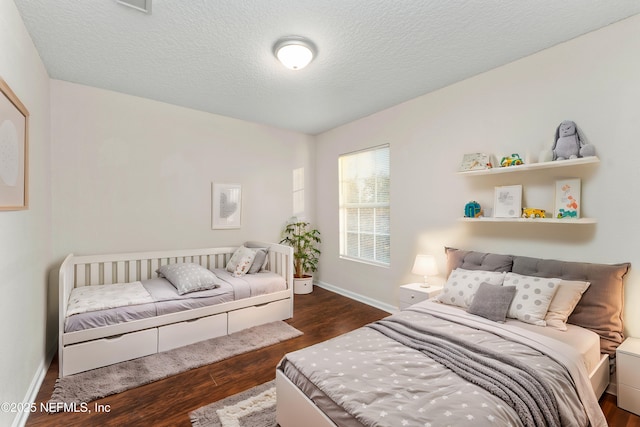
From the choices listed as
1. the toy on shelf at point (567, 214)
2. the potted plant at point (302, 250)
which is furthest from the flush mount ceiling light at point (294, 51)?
the potted plant at point (302, 250)

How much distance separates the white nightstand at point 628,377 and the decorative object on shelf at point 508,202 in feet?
3.61

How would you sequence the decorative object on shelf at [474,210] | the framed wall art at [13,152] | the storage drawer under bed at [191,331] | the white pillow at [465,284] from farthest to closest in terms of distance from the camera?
the decorative object on shelf at [474,210] → the storage drawer under bed at [191,331] → the white pillow at [465,284] → the framed wall art at [13,152]

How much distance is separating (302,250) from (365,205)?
1.26m

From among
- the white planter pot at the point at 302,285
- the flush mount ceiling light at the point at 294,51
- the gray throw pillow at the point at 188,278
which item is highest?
the flush mount ceiling light at the point at 294,51

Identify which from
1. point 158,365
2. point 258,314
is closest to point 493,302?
point 258,314

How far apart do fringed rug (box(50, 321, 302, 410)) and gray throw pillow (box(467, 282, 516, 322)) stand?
1757 mm

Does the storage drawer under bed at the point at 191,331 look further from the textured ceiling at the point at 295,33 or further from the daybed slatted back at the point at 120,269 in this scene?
the textured ceiling at the point at 295,33

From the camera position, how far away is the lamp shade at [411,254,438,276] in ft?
9.74

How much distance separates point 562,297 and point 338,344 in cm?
163

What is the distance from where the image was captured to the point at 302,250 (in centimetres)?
461

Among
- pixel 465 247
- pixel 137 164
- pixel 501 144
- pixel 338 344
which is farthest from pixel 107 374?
pixel 501 144

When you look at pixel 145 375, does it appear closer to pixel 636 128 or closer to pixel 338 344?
pixel 338 344

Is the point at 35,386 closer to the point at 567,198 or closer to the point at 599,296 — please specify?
the point at 599,296

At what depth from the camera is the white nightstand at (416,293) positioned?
9.41ft
